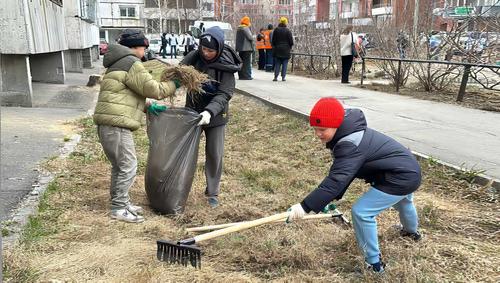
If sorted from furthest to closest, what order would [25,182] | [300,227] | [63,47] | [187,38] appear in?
1. [187,38]
2. [63,47]
3. [25,182]
4. [300,227]

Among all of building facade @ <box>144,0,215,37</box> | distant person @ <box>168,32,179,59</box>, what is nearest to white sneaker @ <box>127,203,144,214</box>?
distant person @ <box>168,32,179,59</box>

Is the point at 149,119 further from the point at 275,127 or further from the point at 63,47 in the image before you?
the point at 63,47

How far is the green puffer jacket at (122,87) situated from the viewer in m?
3.65

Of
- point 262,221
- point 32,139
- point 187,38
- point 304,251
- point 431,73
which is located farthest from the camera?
point 187,38

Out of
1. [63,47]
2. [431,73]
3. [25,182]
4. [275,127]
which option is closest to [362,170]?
[25,182]

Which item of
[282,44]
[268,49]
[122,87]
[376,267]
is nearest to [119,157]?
[122,87]

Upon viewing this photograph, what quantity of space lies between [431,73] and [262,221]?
915 cm

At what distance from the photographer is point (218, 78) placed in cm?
409

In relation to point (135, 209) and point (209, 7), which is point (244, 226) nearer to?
point (135, 209)

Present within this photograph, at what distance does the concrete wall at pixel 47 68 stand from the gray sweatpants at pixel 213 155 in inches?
434

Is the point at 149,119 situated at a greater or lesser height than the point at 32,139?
greater

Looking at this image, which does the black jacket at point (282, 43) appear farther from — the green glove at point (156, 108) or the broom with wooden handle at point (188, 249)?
the broom with wooden handle at point (188, 249)

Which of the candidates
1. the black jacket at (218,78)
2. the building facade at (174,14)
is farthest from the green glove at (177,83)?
the building facade at (174,14)

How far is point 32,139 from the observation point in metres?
6.50
